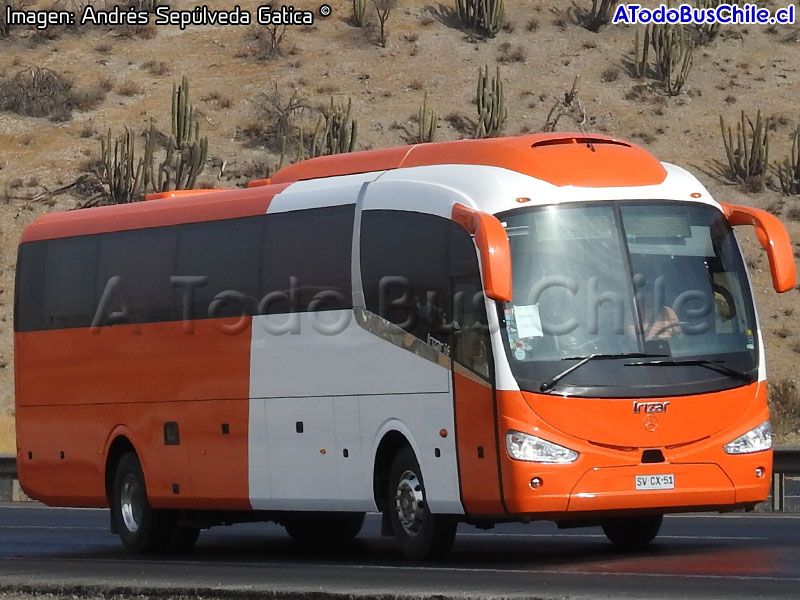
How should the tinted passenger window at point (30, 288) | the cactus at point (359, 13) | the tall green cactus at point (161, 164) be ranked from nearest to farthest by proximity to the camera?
the tinted passenger window at point (30, 288)
the tall green cactus at point (161, 164)
the cactus at point (359, 13)

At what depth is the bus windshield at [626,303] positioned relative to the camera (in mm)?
13695

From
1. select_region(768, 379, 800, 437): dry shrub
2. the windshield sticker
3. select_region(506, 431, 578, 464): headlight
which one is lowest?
select_region(768, 379, 800, 437): dry shrub

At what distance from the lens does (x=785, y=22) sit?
194 feet

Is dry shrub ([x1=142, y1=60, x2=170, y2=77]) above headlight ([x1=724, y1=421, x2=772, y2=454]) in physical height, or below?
above

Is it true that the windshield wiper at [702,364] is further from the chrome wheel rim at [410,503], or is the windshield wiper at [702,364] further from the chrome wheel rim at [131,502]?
the chrome wheel rim at [131,502]

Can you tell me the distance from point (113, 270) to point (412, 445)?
5.22 m

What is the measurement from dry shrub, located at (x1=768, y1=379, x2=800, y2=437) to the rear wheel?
16.8m

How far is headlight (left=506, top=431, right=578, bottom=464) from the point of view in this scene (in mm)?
13469

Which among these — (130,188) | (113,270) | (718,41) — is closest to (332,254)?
(113,270)

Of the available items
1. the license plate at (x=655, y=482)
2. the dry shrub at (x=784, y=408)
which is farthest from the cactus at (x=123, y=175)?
the license plate at (x=655, y=482)

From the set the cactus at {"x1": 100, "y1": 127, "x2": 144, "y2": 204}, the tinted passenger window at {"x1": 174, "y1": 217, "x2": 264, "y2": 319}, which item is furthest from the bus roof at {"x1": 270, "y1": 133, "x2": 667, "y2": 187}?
the cactus at {"x1": 100, "y1": 127, "x2": 144, "y2": 204}

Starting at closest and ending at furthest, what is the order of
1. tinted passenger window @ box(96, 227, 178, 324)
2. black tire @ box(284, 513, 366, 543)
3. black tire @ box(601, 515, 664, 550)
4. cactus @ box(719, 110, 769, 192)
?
1. black tire @ box(601, 515, 664, 550)
2. tinted passenger window @ box(96, 227, 178, 324)
3. black tire @ box(284, 513, 366, 543)
4. cactus @ box(719, 110, 769, 192)

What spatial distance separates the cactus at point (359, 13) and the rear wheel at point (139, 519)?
1660 inches

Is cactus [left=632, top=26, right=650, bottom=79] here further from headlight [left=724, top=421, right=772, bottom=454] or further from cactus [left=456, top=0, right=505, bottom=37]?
headlight [left=724, top=421, right=772, bottom=454]
